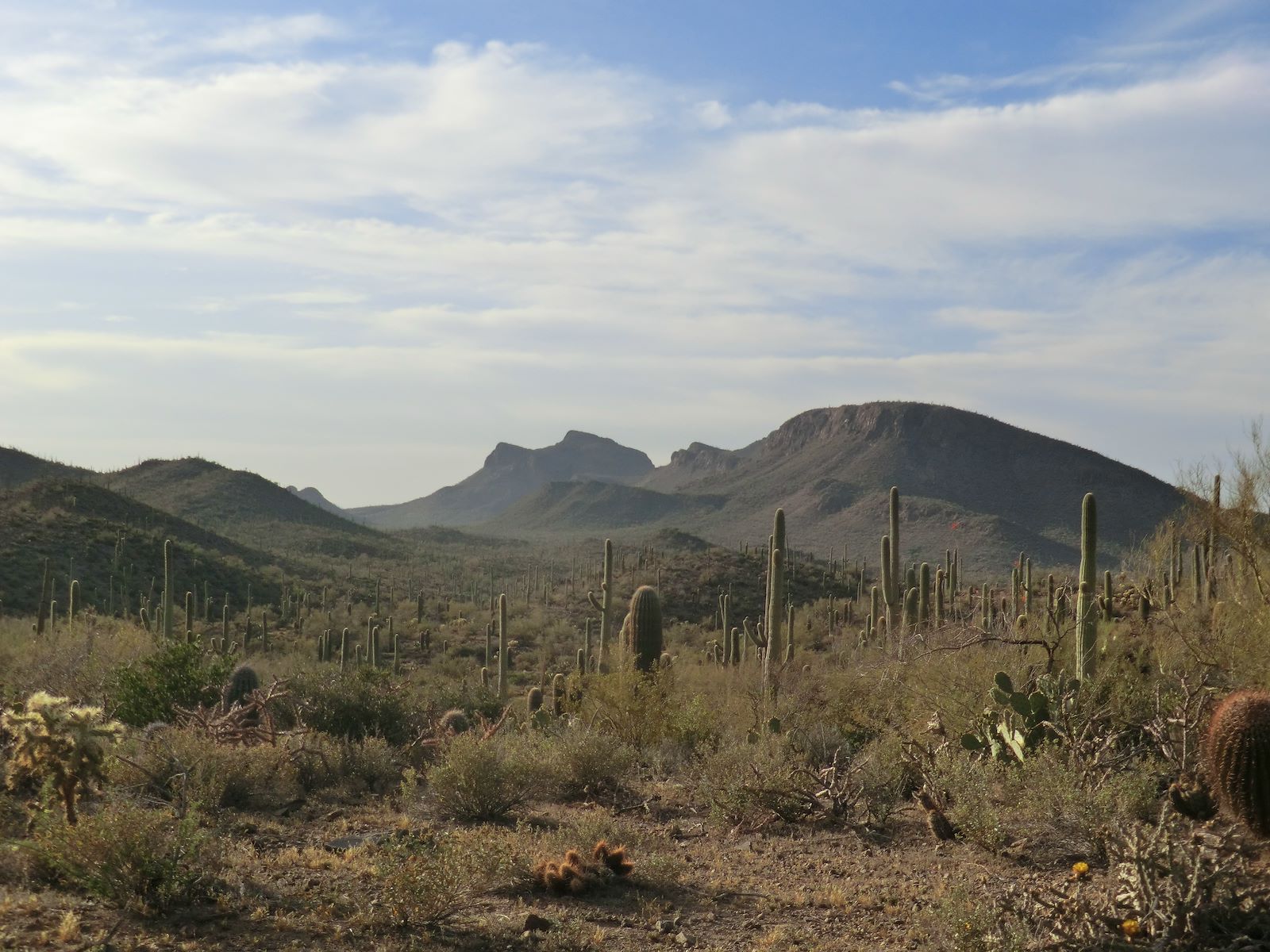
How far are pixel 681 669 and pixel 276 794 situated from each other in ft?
30.5

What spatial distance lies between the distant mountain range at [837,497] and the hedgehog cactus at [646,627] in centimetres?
4494

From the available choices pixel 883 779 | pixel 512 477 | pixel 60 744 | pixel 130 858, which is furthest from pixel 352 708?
pixel 512 477

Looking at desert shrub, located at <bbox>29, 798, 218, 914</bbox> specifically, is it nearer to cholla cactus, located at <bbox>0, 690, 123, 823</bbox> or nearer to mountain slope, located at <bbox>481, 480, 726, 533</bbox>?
cholla cactus, located at <bbox>0, 690, 123, 823</bbox>

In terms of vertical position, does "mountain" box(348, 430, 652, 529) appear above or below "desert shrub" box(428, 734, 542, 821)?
above

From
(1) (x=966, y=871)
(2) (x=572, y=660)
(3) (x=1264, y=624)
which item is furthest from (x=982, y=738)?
(2) (x=572, y=660)

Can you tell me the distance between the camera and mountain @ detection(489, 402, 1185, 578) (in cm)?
7081

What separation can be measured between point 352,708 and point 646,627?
251 inches

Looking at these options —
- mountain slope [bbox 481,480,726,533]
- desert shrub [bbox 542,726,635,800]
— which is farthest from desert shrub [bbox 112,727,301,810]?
mountain slope [bbox 481,480,726,533]

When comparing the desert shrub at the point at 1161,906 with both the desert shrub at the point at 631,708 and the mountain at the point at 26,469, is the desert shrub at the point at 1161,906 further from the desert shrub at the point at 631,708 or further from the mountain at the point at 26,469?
the mountain at the point at 26,469

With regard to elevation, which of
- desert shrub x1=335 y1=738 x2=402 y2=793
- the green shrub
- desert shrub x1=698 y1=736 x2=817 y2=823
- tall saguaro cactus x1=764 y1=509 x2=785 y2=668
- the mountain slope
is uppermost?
the mountain slope

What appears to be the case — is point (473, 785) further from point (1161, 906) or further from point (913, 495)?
point (913, 495)

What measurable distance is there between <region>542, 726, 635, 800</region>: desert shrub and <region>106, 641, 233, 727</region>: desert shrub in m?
5.22

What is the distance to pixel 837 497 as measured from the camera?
275 feet

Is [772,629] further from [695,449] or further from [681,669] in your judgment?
[695,449]
